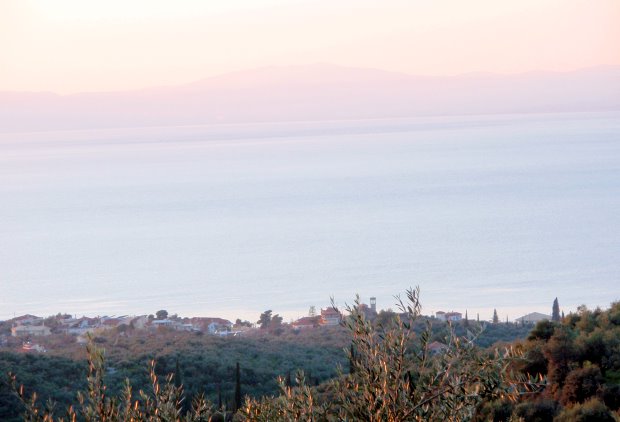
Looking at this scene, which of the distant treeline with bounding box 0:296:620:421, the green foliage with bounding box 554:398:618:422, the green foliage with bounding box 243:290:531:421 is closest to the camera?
the green foliage with bounding box 243:290:531:421

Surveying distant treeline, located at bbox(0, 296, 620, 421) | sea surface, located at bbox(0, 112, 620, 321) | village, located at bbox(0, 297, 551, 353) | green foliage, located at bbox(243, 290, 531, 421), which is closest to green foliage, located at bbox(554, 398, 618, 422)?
distant treeline, located at bbox(0, 296, 620, 421)

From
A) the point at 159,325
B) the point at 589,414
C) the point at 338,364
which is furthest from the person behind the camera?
the point at 159,325

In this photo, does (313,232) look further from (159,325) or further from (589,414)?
(589,414)

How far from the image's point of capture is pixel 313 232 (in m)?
54.8

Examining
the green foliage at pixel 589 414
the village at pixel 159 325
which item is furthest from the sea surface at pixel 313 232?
the green foliage at pixel 589 414

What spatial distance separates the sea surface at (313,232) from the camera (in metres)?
36.5

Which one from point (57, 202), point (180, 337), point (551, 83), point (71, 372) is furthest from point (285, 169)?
point (71, 372)

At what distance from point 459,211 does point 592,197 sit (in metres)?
13.4

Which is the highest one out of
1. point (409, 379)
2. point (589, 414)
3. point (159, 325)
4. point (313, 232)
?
point (313, 232)

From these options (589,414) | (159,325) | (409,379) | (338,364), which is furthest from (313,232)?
(409,379)

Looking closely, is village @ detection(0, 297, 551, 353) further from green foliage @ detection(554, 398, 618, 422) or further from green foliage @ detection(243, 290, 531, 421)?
green foliage @ detection(243, 290, 531, 421)

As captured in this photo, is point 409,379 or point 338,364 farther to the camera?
point 338,364

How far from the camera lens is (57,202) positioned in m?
75.1

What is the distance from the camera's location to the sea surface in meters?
36.5
